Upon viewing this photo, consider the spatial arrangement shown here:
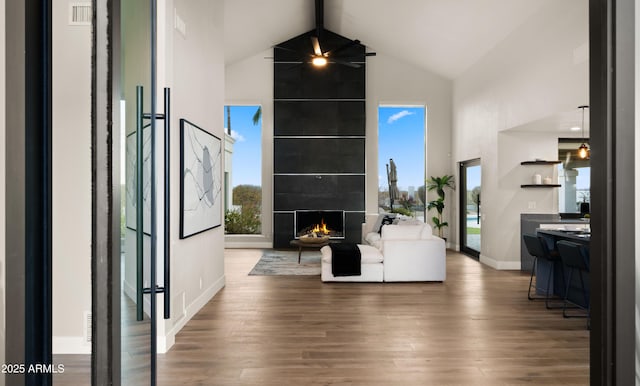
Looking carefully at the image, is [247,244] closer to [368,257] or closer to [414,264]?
[368,257]

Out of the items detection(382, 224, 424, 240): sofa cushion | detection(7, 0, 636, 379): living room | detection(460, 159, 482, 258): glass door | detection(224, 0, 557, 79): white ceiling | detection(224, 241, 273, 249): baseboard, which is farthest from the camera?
detection(224, 241, 273, 249): baseboard

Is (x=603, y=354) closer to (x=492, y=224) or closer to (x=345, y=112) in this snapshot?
(x=492, y=224)

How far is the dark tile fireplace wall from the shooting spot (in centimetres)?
910

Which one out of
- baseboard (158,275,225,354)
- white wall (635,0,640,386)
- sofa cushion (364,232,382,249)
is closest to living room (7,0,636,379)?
Result: baseboard (158,275,225,354)

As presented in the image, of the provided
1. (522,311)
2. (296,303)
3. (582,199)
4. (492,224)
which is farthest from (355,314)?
(582,199)

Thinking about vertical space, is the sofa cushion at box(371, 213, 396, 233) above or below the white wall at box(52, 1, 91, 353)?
below

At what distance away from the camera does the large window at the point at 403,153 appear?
372 inches

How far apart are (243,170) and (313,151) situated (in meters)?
1.73

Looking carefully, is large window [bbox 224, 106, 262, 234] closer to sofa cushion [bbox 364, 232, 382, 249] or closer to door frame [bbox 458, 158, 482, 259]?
sofa cushion [bbox 364, 232, 382, 249]

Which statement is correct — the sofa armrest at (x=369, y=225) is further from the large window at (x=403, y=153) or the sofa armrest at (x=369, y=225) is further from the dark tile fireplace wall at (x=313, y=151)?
the large window at (x=403, y=153)

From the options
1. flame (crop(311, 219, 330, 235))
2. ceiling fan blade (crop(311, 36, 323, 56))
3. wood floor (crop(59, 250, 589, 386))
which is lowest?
wood floor (crop(59, 250, 589, 386))

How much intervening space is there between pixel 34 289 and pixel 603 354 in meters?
1.65

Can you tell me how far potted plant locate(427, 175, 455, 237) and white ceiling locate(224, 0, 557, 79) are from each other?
2.28m

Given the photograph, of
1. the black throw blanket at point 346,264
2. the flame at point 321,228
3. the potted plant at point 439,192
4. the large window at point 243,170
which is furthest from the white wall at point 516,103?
the large window at point 243,170
